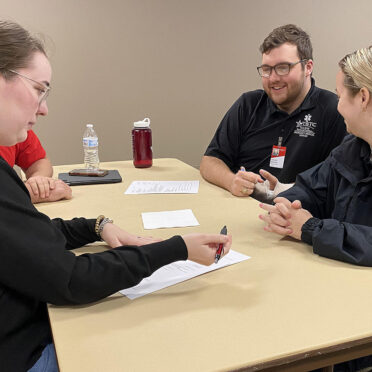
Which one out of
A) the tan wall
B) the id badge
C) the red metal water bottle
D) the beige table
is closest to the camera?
the beige table

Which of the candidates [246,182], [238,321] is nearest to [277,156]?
[246,182]

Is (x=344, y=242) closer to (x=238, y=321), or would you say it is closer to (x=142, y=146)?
(x=238, y=321)

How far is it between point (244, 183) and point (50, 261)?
1065 millimetres

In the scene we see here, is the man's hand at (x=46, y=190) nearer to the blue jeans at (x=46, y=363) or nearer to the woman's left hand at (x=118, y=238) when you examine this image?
the woman's left hand at (x=118, y=238)

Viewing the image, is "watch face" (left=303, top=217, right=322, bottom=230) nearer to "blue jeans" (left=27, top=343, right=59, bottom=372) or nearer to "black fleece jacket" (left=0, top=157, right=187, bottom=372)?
"black fleece jacket" (left=0, top=157, right=187, bottom=372)

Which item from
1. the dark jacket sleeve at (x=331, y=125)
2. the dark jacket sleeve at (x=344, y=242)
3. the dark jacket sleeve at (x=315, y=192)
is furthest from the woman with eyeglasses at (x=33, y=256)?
the dark jacket sleeve at (x=331, y=125)

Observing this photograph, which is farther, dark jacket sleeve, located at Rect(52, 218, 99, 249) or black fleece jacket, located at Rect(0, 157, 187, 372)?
dark jacket sleeve, located at Rect(52, 218, 99, 249)

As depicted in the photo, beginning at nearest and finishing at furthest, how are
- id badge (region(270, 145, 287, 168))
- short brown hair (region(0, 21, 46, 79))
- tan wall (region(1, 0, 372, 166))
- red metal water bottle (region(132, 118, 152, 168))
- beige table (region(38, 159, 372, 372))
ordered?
1. beige table (region(38, 159, 372, 372))
2. short brown hair (region(0, 21, 46, 79))
3. id badge (region(270, 145, 287, 168))
4. red metal water bottle (region(132, 118, 152, 168))
5. tan wall (region(1, 0, 372, 166))

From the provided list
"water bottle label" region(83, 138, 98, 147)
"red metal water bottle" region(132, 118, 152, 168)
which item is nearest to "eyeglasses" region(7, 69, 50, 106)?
"water bottle label" region(83, 138, 98, 147)

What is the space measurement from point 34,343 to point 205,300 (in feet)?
1.30

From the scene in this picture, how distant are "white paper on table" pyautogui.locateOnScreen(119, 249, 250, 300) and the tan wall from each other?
259 centimetres

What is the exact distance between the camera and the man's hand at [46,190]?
1624 mm

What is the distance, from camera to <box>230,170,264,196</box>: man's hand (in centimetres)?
168

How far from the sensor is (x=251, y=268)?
1.05 meters
